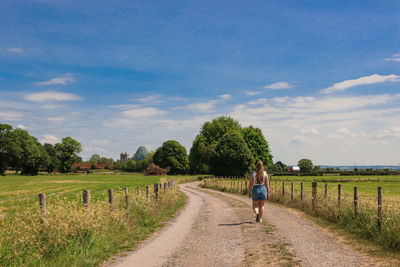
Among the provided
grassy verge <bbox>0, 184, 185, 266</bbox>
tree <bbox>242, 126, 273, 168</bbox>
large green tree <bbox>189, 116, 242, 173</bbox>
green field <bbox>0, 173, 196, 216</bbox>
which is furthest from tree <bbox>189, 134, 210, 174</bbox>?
grassy verge <bbox>0, 184, 185, 266</bbox>

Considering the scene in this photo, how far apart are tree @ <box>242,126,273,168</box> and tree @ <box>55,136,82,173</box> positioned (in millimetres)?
67513

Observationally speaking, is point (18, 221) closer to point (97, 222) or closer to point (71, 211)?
point (71, 211)

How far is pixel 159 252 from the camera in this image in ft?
27.4

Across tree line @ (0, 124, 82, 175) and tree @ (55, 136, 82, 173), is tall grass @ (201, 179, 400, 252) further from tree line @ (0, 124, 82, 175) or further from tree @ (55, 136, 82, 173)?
tree @ (55, 136, 82, 173)

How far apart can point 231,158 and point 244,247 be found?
56.3 m

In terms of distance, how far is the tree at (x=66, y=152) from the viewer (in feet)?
381

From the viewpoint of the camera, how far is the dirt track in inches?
285

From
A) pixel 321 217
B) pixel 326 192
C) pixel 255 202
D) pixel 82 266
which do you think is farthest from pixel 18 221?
pixel 326 192

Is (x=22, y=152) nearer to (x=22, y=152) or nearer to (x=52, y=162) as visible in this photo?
(x=22, y=152)

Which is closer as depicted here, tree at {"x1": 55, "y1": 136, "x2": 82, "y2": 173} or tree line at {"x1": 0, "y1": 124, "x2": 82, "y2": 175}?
tree line at {"x1": 0, "y1": 124, "x2": 82, "y2": 175}

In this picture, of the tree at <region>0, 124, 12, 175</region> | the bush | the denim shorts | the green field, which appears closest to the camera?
the green field

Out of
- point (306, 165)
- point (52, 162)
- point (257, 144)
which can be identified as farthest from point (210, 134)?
point (306, 165)

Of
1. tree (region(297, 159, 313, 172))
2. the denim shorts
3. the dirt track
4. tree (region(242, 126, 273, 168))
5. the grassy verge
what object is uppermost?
tree (region(242, 126, 273, 168))

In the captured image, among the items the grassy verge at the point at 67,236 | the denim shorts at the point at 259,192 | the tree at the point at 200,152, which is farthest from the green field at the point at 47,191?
the tree at the point at 200,152
